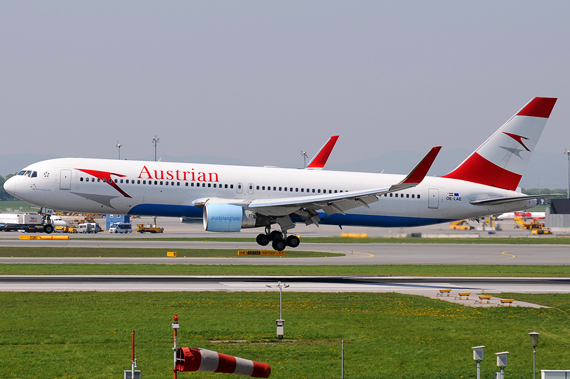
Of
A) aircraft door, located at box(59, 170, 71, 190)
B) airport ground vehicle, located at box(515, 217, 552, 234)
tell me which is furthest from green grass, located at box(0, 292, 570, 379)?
airport ground vehicle, located at box(515, 217, 552, 234)

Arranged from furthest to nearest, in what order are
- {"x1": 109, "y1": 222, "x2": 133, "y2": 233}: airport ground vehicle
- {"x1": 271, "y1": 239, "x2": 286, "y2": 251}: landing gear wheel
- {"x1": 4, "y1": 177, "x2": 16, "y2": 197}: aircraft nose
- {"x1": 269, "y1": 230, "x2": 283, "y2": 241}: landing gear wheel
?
{"x1": 109, "y1": 222, "x2": 133, "y2": 233}: airport ground vehicle → {"x1": 269, "y1": 230, "x2": 283, "y2": 241}: landing gear wheel → {"x1": 271, "y1": 239, "x2": 286, "y2": 251}: landing gear wheel → {"x1": 4, "y1": 177, "x2": 16, "y2": 197}: aircraft nose

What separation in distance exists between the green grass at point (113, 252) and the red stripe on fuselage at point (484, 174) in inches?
848

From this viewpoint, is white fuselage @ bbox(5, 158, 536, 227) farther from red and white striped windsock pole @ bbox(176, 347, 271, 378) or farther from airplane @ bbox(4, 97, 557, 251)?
red and white striped windsock pole @ bbox(176, 347, 271, 378)

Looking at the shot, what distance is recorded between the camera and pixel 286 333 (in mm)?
26969

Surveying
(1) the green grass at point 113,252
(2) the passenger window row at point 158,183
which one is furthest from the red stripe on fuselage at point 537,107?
(1) the green grass at point 113,252

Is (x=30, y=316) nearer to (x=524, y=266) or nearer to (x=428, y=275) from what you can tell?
(x=428, y=275)

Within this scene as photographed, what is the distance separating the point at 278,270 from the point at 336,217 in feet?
23.0

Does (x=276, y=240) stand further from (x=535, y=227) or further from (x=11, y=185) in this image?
(x=535, y=227)

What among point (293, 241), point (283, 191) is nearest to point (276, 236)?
point (293, 241)

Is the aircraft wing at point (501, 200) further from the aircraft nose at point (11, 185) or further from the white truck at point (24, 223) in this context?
the white truck at point (24, 223)

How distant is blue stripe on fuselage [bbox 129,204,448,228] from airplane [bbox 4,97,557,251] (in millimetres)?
68

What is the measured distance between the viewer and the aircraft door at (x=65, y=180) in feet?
151

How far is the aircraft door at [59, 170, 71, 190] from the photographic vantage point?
151ft

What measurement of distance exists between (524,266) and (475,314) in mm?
30391
